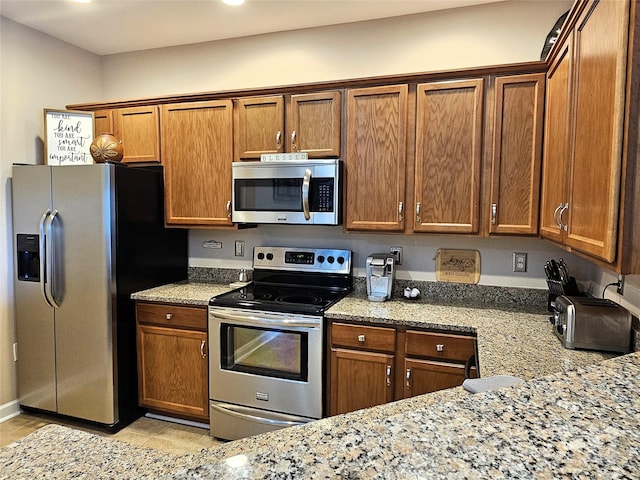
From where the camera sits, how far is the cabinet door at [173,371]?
2742mm

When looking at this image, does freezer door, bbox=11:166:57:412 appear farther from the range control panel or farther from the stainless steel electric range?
the range control panel

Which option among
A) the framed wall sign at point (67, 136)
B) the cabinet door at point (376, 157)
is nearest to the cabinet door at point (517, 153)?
the cabinet door at point (376, 157)

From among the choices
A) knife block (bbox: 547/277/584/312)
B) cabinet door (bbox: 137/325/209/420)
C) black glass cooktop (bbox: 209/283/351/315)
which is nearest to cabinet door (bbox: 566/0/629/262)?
knife block (bbox: 547/277/584/312)

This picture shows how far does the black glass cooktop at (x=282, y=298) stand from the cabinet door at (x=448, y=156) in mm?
757

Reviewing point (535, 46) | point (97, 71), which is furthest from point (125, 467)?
point (97, 71)

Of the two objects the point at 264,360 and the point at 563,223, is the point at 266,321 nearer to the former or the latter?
the point at 264,360

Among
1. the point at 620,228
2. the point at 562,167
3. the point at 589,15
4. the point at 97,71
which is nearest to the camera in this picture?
the point at 620,228

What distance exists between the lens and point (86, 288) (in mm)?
2719

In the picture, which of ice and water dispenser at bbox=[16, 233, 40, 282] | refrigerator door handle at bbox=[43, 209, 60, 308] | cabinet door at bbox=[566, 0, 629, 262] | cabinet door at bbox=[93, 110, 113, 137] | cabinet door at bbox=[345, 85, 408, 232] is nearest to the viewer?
cabinet door at bbox=[566, 0, 629, 262]

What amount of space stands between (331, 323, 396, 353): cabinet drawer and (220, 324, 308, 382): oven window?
191 mm

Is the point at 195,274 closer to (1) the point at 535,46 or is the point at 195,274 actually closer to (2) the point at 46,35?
(2) the point at 46,35

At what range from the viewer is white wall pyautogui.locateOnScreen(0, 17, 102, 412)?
2.88 meters

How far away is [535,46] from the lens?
8.48ft

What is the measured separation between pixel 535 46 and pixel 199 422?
128 inches
